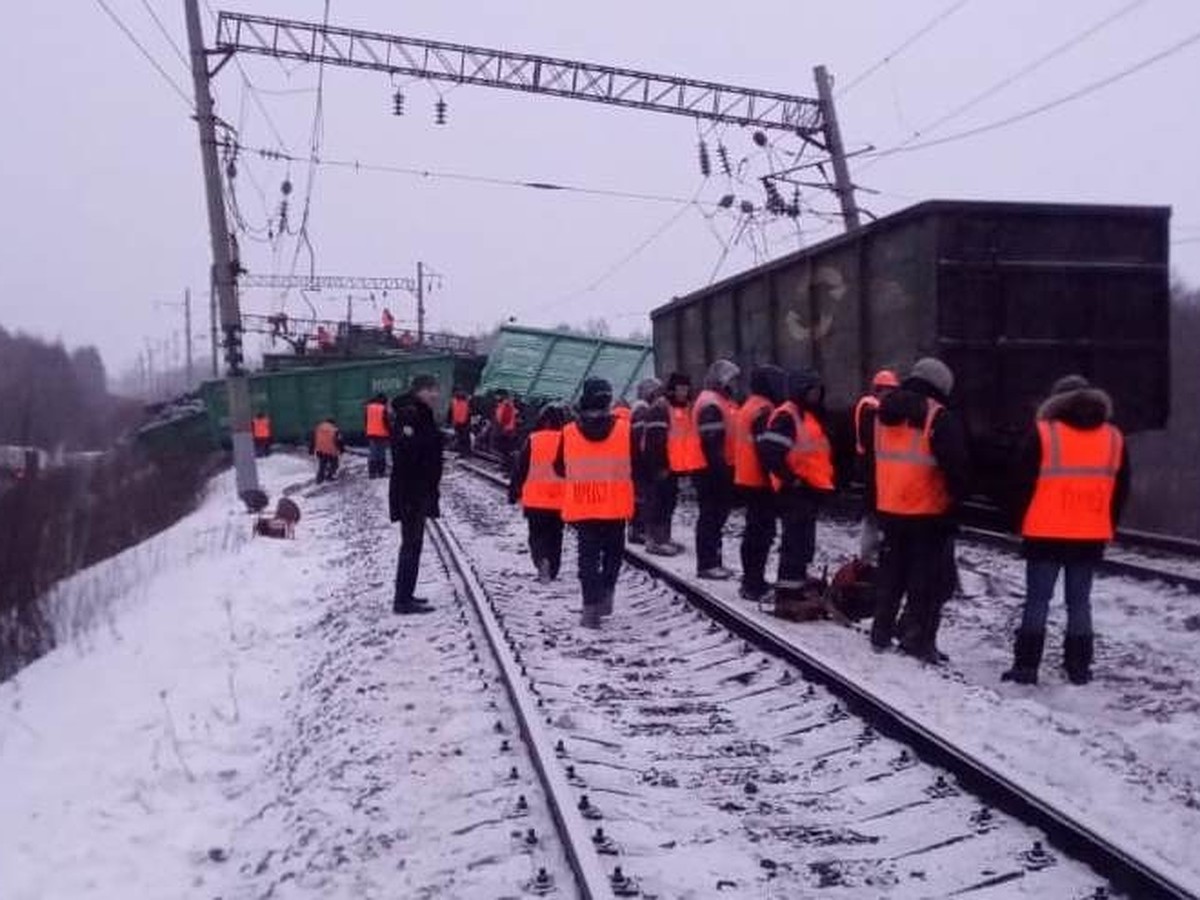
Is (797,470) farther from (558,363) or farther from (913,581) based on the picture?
(558,363)

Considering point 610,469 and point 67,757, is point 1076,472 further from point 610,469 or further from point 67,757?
point 67,757

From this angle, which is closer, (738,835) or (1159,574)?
(738,835)

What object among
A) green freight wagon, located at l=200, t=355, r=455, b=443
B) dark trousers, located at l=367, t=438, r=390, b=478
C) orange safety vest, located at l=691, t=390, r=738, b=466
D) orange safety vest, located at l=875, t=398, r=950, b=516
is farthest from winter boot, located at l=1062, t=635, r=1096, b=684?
green freight wagon, located at l=200, t=355, r=455, b=443

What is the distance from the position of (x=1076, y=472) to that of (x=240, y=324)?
48.8 ft

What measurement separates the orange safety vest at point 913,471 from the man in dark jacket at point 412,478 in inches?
136

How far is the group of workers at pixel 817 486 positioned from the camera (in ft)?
22.1

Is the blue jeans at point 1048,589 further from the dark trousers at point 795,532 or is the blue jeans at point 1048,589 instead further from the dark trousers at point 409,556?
the dark trousers at point 409,556

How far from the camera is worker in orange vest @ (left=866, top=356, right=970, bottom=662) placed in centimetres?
708

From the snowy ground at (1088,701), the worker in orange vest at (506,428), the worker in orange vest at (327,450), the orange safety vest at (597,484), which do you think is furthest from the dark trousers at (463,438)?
the orange safety vest at (597,484)

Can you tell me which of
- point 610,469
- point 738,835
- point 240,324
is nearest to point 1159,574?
point 610,469

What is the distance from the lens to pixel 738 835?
4.57 metres

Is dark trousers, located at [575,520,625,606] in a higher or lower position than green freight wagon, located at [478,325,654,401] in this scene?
lower

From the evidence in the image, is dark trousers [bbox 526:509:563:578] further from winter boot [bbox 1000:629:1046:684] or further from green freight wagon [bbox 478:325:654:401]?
green freight wagon [bbox 478:325:654:401]

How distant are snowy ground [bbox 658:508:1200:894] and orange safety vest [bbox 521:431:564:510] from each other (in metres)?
1.67
